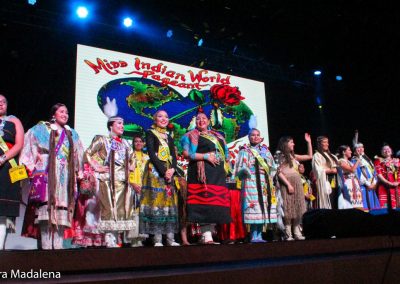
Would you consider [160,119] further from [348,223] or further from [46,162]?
[348,223]

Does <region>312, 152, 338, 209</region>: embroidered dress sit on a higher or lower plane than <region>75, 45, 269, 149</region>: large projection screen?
lower

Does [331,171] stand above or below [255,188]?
above

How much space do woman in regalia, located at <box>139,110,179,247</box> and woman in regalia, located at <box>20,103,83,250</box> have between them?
723 millimetres

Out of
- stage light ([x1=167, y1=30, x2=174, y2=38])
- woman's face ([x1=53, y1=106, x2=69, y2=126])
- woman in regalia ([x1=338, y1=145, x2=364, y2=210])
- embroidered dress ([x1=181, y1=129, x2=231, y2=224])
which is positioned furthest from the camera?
stage light ([x1=167, y1=30, x2=174, y2=38])

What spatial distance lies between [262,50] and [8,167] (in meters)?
6.21

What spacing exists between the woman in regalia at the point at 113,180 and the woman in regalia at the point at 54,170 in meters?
0.50

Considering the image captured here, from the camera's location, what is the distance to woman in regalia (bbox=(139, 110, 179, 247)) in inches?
171

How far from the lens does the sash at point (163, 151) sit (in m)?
4.46

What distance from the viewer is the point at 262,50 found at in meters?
8.62

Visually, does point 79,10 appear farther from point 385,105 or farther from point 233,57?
point 385,105

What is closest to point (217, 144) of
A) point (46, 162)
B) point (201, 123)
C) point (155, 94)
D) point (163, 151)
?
point (201, 123)

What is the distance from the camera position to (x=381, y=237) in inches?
78.4

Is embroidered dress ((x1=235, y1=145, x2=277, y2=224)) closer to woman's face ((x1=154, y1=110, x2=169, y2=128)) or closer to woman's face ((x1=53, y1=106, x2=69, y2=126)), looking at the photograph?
woman's face ((x1=154, y1=110, x2=169, y2=128))

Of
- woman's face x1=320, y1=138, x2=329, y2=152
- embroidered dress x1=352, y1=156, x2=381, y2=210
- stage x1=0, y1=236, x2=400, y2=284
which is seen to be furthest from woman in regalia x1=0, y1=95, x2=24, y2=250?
embroidered dress x1=352, y1=156, x2=381, y2=210
